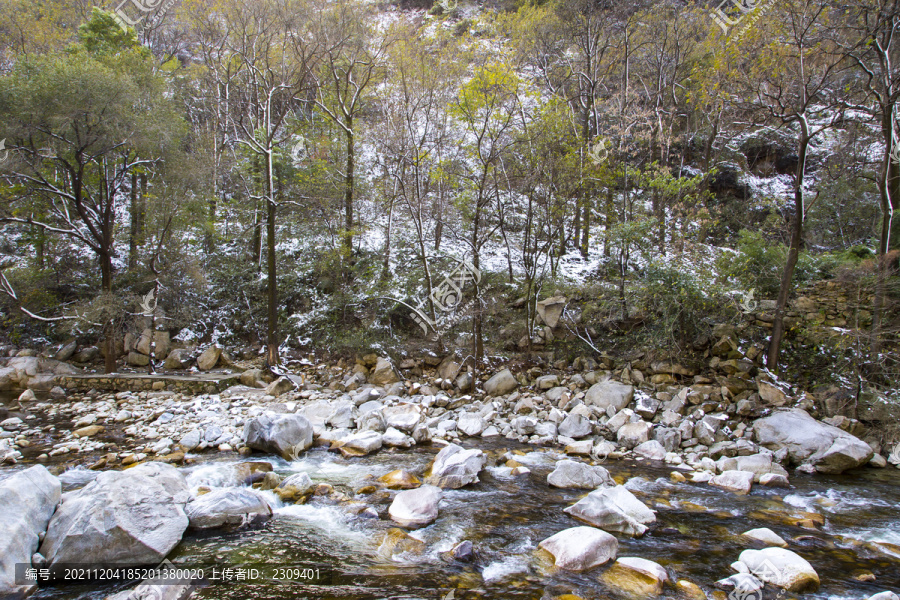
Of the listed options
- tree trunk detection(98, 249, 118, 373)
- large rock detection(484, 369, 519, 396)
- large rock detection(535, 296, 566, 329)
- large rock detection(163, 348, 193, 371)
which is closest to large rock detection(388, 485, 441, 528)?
large rock detection(484, 369, 519, 396)

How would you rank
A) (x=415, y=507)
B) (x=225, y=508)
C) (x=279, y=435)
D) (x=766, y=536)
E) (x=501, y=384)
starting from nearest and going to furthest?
(x=766, y=536)
(x=225, y=508)
(x=415, y=507)
(x=279, y=435)
(x=501, y=384)

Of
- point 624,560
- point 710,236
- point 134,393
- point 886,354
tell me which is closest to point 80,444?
point 134,393

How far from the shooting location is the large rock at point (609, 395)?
8859 mm

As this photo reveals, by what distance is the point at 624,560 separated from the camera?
13.2ft

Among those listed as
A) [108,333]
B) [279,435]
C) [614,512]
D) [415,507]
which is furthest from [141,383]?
[614,512]

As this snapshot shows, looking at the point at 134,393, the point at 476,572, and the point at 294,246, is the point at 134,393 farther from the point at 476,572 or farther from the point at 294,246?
the point at 476,572

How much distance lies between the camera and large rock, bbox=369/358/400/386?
37.9 feet

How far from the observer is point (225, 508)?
15.3ft

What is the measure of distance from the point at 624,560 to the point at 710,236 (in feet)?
53.2

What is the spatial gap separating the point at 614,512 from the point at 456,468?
2.23 meters

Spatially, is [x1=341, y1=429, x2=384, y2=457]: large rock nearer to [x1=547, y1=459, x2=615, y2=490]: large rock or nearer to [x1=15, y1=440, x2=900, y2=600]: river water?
[x1=15, y1=440, x2=900, y2=600]: river water

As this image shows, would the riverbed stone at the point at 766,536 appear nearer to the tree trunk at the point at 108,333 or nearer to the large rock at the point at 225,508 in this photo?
the large rock at the point at 225,508

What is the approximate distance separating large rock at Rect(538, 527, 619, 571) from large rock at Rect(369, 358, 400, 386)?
767 centimetres

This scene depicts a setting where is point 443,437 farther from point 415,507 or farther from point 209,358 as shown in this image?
point 209,358
